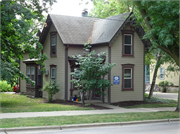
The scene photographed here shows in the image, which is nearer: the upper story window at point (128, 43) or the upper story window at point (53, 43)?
the upper story window at point (128, 43)

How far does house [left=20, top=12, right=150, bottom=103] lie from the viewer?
19.4 meters

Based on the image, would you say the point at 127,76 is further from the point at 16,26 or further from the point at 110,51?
the point at 16,26

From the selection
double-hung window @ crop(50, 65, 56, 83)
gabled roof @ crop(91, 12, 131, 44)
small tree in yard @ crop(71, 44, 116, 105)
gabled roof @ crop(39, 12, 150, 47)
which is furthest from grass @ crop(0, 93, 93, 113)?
gabled roof @ crop(91, 12, 131, 44)

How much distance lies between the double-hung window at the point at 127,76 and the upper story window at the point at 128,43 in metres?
1.04

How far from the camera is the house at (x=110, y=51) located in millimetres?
19359

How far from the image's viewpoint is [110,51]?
19188mm

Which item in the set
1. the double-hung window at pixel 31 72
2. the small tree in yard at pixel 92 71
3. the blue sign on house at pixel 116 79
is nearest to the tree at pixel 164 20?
the small tree in yard at pixel 92 71

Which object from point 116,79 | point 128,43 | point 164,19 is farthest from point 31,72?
point 164,19

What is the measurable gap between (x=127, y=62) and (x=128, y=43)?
1555mm

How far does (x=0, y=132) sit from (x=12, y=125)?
79 centimetres

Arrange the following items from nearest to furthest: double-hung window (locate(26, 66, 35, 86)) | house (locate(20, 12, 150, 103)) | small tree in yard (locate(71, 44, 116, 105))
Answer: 1. small tree in yard (locate(71, 44, 116, 105))
2. house (locate(20, 12, 150, 103))
3. double-hung window (locate(26, 66, 35, 86))

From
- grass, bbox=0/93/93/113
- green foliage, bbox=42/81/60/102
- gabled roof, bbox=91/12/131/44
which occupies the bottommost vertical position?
grass, bbox=0/93/93/113

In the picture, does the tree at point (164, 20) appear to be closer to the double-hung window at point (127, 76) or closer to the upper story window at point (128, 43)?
the upper story window at point (128, 43)

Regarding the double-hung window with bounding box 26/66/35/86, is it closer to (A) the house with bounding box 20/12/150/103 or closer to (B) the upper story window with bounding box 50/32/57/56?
(A) the house with bounding box 20/12/150/103
